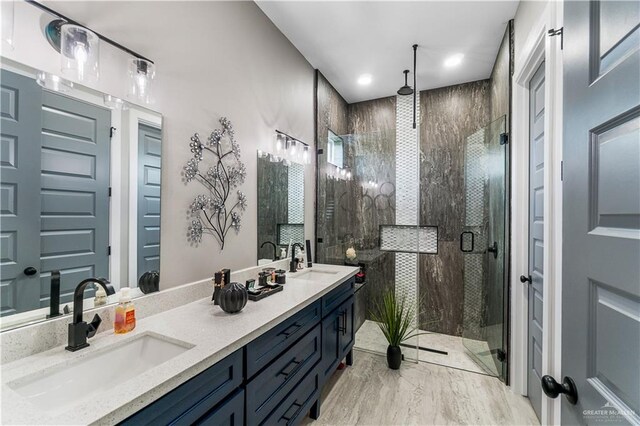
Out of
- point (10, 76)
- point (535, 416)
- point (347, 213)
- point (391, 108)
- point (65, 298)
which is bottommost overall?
point (535, 416)

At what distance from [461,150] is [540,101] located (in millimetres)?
1447

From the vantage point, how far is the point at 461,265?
3232 millimetres

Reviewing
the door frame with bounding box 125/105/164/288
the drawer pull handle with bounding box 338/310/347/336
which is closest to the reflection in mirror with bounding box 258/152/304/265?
the drawer pull handle with bounding box 338/310/347/336

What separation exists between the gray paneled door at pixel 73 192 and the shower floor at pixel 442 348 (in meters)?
2.59

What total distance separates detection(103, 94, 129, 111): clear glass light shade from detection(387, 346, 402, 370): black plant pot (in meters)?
2.73

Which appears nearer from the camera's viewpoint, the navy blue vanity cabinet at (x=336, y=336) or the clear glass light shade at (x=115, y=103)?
the clear glass light shade at (x=115, y=103)

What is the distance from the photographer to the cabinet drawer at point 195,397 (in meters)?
0.81

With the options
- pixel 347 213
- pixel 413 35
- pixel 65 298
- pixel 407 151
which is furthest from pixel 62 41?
pixel 407 151

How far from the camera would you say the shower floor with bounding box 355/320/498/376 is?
2.60 metres

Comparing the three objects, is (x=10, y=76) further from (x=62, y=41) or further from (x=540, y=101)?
(x=540, y=101)

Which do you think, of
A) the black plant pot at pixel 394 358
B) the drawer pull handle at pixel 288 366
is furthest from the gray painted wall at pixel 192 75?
the black plant pot at pixel 394 358

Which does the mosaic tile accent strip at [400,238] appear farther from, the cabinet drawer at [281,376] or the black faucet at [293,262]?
the cabinet drawer at [281,376]

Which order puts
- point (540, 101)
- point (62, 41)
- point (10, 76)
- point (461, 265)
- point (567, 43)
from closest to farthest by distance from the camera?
point (567, 43) < point (10, 76) < point (62, 41) < point (540, 101) < point (461, 265)

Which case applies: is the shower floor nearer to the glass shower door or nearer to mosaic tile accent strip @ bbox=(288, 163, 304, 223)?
the glass shower door
